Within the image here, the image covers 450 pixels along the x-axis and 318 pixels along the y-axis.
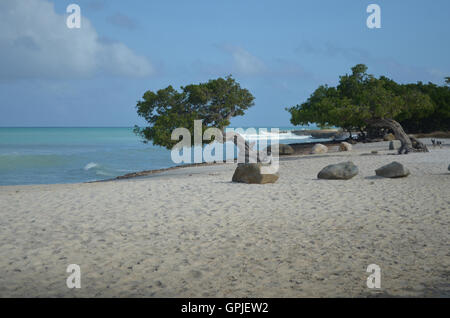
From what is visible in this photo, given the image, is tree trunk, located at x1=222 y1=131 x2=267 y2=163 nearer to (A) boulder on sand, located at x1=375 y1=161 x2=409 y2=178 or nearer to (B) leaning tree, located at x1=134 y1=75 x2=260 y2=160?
(B) leaning tree, located at x1=134 y1=75 x2=260 y2=160

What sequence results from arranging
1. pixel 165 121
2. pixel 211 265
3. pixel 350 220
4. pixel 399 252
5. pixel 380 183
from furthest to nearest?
pixel 165 121
pixel 380 183
pixel 350 220
pixel 399 252
pixel 211 265

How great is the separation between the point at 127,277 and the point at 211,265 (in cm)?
128

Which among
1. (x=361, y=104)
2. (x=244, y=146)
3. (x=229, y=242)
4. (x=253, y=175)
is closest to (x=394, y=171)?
(x=253, y=175)

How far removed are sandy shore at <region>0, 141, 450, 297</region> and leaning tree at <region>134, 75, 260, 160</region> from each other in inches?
413

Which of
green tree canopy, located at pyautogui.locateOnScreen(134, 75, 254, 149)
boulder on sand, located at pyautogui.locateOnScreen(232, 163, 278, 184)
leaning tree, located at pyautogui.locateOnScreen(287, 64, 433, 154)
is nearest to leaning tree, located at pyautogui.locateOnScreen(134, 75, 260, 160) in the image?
green tree canopy, located at pyautogui.locateOnScreen(134, 75, 254, 149)

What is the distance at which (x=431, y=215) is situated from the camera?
9.24 meters

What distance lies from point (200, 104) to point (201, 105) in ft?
0.29

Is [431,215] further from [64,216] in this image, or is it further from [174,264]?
[64,216]

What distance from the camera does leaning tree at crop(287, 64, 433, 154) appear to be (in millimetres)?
22984

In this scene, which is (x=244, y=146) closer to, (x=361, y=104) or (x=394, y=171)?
(x=361, y=104)

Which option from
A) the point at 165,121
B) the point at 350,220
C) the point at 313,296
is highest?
the point at 165,121

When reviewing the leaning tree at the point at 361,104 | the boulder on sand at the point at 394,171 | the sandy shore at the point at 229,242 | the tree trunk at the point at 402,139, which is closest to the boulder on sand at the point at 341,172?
the boulder on sand at the point at 394,171

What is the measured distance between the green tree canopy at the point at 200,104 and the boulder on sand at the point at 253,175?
27.8ft

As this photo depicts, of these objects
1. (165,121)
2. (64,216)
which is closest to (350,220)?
(64,216)
